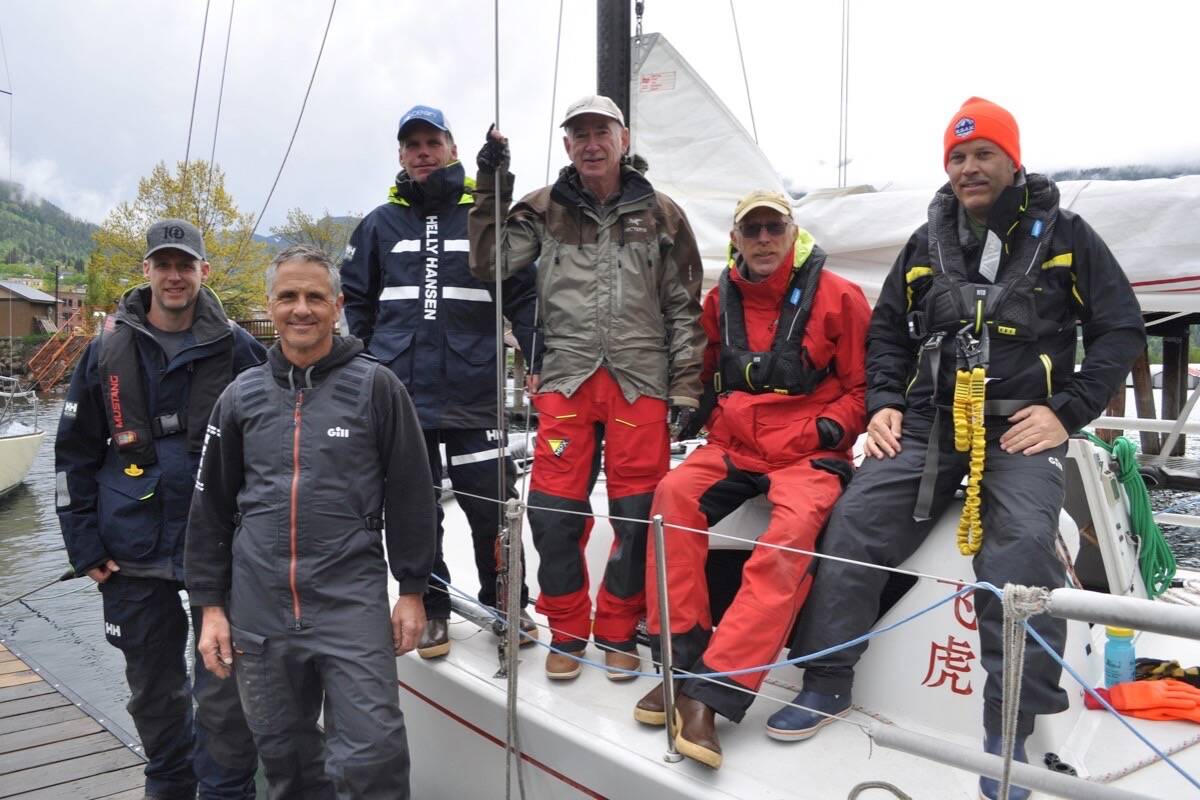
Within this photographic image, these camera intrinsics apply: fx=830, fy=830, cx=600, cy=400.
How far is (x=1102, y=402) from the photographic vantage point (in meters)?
2.25

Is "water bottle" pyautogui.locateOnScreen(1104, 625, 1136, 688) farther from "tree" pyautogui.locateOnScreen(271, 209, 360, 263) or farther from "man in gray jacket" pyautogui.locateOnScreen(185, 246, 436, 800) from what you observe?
"tree" pyautogui.locateOnScreen(271, 209, 360, 263)

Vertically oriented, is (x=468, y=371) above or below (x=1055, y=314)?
below

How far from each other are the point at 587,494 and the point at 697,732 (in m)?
0.87

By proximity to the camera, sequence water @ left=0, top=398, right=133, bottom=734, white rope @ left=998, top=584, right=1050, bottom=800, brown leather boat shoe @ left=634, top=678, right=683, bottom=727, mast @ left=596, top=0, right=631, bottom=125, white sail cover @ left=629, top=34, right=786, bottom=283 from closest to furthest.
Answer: white rope @ left=998, top=584, right=1050, bottom=800, brown leather boat shoe @ left=634, top=678, right=683, bottom=727, white sail cover @ left=629, top=34, right=786, bottom=283, mast @ left=596, top=0, right=631, bottom=125, water @ left=0, top=398, right=133, bottom=734

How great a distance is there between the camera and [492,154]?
2.61 m

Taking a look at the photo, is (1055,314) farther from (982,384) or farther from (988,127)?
(988,127)

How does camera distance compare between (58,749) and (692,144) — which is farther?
(692,144)

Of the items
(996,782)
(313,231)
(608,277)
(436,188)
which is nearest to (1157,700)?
(996,782)

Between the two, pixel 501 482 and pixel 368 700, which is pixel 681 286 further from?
pixel 368 700

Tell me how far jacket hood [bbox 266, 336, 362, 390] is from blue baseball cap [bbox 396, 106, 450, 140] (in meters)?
1.06

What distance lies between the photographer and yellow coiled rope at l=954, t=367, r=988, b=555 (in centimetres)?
219

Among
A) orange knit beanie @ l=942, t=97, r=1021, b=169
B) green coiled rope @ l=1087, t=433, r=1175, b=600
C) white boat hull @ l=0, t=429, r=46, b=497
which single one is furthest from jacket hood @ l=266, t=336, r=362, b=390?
white boat hull @ l=0, t=429, r=46, b=497

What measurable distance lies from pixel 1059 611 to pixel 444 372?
6.71 feet

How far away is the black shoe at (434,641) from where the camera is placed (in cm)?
287
